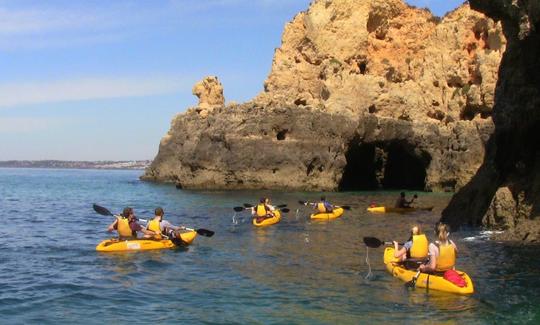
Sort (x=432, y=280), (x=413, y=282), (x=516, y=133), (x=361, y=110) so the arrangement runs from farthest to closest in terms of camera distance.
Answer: (x=361, y=110)
(x=516, y=133)
(x=413, y=282)
(x=432, y=280)

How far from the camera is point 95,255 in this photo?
18.6 meters

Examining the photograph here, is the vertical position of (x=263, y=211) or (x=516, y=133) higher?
(x=516, y=133)

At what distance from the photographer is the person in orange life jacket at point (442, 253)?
1364cm

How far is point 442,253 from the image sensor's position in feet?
44.8

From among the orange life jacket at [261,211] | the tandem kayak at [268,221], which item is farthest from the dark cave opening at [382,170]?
the orange life jacket at [261,211]

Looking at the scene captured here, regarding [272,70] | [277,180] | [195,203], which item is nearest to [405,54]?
[272,70]

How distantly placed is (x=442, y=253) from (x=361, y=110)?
3895 centimetres

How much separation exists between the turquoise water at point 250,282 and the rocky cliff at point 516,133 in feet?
4.52

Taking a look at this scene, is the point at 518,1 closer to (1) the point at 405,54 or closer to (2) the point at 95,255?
(2) the point at 95,255

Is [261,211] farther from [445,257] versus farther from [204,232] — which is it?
[445,257]

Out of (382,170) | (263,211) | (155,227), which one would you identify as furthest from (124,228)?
(382,170)

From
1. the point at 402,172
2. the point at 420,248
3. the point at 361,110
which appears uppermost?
the point at 361,110

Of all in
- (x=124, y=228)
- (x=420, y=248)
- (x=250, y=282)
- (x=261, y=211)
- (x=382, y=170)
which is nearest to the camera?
(x=250, y=282)

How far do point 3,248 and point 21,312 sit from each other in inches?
362
